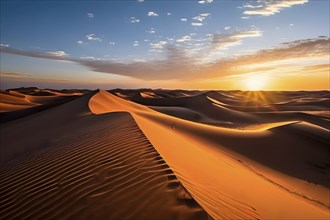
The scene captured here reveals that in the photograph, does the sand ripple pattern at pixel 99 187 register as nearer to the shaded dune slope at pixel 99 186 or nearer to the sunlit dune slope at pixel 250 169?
the shaded dune slope at pixel 99 186

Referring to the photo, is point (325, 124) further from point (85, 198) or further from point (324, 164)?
point (85, 198)

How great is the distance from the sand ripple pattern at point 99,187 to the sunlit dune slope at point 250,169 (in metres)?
0.32

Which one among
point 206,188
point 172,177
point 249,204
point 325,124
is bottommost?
point 325,124

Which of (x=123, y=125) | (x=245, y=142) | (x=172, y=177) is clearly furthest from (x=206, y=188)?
(x=245, y=142)

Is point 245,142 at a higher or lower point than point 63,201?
lower

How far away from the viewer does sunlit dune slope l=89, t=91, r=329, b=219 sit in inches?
177

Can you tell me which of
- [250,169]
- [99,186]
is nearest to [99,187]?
[99,186]

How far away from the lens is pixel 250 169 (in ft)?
29.8

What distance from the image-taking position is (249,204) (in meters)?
4.65

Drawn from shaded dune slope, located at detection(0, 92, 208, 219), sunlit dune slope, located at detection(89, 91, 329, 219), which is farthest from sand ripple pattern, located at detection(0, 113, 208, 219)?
sunlit dune slope, located at detection(89, 91, 329, 219)

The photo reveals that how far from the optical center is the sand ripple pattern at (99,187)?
344 cm

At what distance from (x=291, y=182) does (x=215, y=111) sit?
82.5ft

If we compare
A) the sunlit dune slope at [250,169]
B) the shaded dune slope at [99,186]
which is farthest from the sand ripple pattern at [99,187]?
the sunlit dune slope at [250,169]

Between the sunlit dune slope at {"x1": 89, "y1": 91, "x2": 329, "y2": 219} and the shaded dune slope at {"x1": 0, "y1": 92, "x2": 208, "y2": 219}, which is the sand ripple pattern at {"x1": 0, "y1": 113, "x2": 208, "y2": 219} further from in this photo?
the sunlit dune slope at {"x1": 89, "y1": 91, "x2": 329, "y2": 219}
